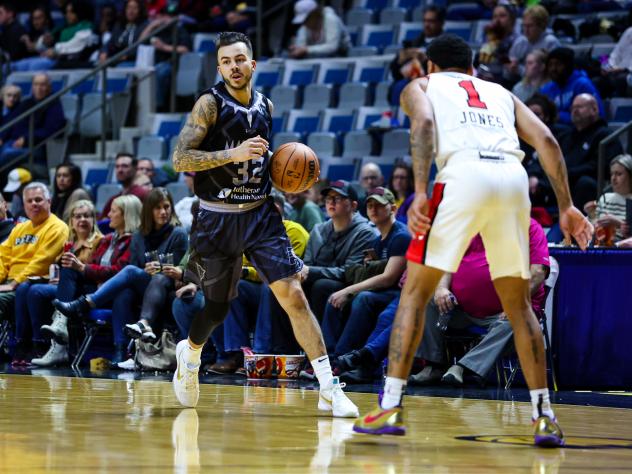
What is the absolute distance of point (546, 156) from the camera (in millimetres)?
5027

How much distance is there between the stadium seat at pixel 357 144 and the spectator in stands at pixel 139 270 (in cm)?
328

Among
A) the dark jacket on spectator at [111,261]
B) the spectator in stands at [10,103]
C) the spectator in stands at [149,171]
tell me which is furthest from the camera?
the spectator in stands at [10,103]

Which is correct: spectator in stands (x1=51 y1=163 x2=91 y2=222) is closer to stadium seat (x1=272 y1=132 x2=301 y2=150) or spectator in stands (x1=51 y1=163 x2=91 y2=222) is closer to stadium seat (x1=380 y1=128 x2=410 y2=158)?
stadium seat (x1=272 y1=132 x2=301 y2=150)

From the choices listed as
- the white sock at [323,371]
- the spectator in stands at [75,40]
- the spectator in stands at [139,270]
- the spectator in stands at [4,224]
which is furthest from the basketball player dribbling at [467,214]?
the spectator in stands at [75,40]

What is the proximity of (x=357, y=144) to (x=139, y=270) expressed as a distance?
3761 mm

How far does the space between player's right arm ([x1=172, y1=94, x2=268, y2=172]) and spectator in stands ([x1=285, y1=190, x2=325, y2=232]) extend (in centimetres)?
448

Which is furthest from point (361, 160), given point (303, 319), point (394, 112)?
point (303, 319)

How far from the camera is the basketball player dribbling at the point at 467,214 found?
4816mm

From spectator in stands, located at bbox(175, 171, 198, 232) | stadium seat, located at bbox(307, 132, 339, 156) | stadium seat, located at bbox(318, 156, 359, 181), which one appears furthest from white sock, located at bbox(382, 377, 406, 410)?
stadium seat, located at bbox(307, 132, 339, 156)

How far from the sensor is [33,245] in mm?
10648

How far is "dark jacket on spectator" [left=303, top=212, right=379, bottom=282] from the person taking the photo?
9.15 m

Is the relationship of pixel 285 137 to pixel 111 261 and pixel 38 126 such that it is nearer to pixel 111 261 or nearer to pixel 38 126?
pixel 111 261

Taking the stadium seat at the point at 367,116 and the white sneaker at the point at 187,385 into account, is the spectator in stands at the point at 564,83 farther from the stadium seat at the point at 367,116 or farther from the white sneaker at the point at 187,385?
the white sneaker at the point at 187,385

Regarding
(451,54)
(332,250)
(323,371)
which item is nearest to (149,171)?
(332,250)
